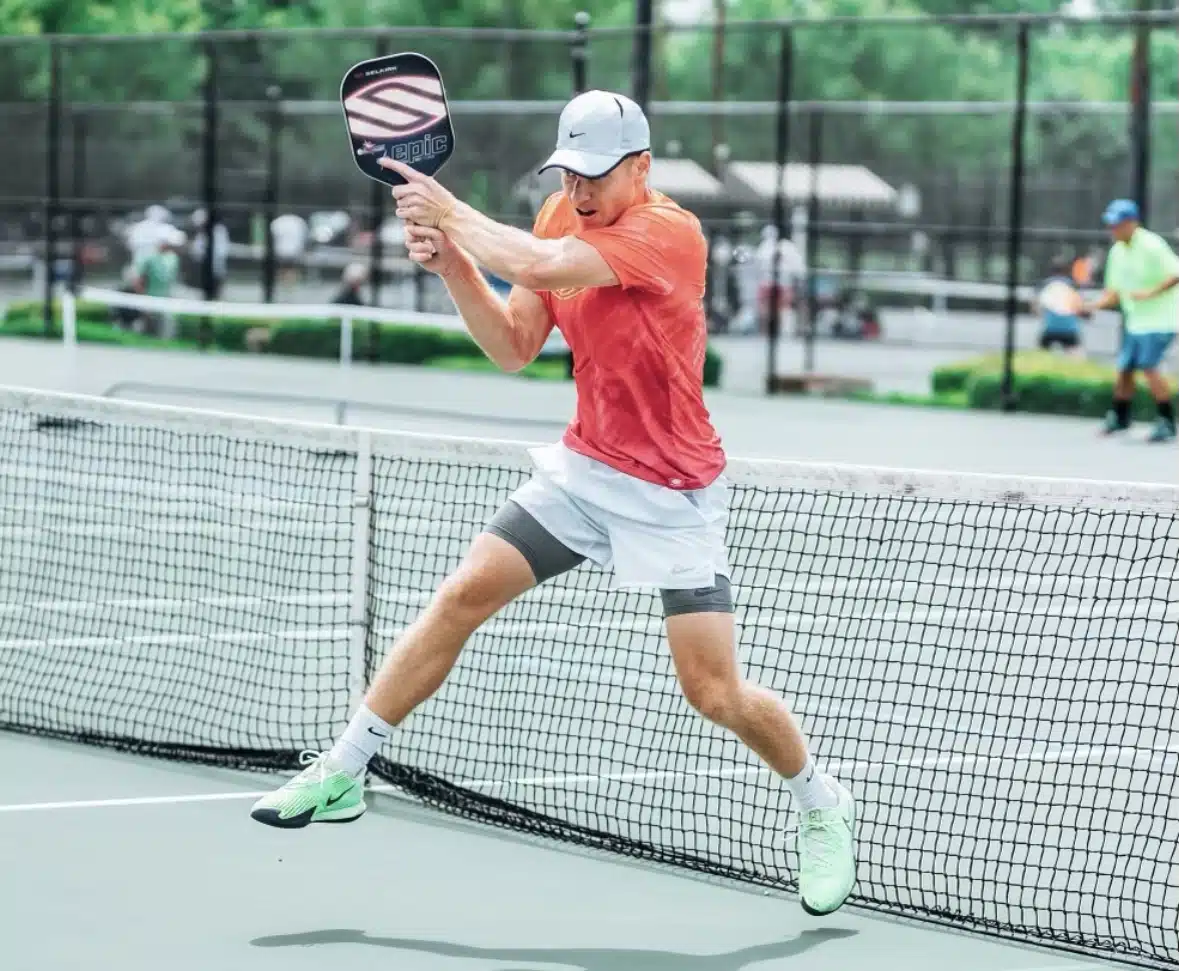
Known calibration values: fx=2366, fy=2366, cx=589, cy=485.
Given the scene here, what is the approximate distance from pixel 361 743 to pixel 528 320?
3.60 feet

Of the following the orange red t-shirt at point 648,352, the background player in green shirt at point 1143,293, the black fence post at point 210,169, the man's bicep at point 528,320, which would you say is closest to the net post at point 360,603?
the man's bicep at point 528,320

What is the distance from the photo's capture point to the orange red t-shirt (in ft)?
17.7

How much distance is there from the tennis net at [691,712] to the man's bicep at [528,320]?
73 centimetres

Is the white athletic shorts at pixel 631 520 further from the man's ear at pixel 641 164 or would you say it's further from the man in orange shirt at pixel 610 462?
the man's ear at pixel 641 164

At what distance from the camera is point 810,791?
5.69 meters

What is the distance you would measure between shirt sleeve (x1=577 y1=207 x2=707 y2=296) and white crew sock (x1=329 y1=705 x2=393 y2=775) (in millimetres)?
1215

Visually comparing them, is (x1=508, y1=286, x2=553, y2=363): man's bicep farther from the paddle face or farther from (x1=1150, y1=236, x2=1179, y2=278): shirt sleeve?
(x1=1150, y1=236, x2=1179, y2=278): shirt sleeve

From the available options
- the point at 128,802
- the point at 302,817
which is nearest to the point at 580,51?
the point at 128,802

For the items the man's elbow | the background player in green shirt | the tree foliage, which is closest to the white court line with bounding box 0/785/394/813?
the man's elbow

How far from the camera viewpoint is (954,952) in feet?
17.6

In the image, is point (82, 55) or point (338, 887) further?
point (82, 55)

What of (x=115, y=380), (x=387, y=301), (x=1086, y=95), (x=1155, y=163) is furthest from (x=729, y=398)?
(x=1086, y=95)

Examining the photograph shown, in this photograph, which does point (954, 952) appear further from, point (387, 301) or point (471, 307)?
point (387, 301)

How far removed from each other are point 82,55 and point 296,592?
3298cm
